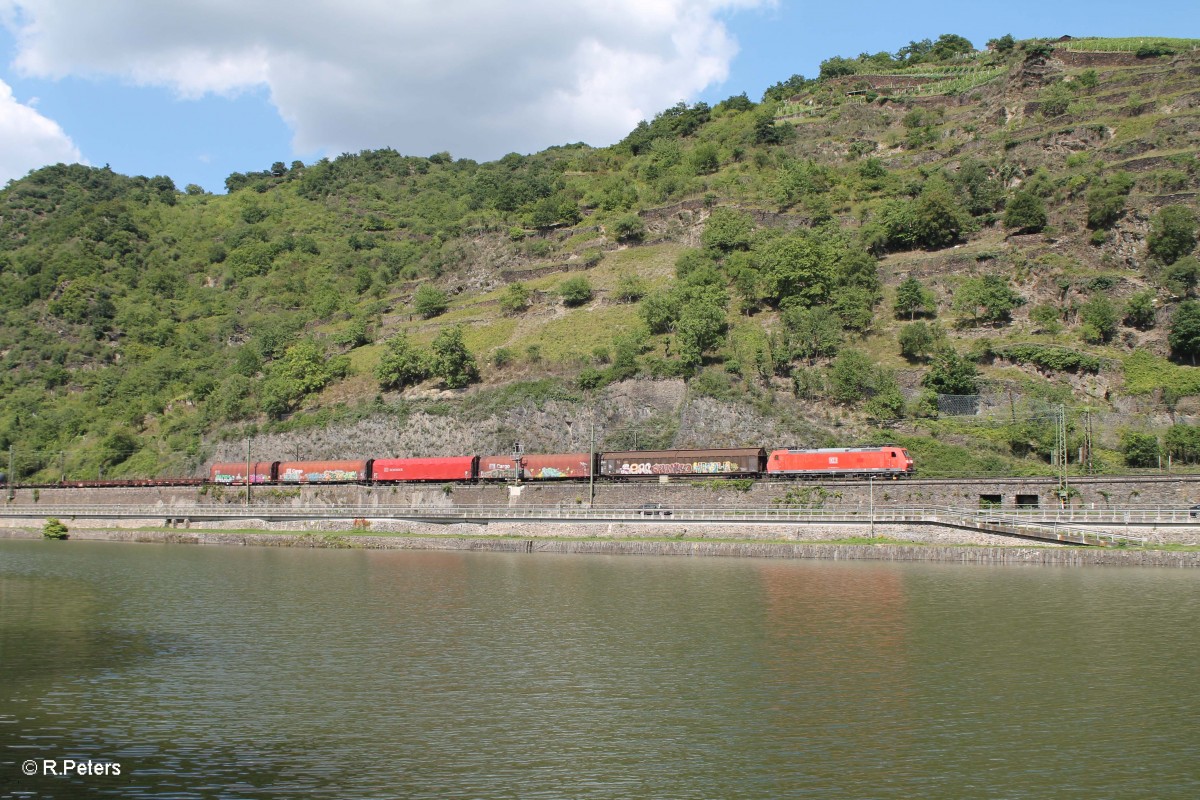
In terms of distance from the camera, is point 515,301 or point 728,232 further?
point 515,301

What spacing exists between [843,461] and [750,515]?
33.4 feet

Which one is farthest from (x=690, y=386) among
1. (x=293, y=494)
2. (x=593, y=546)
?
(x=293, y=494)

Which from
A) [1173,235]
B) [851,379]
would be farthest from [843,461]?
[1173,235]

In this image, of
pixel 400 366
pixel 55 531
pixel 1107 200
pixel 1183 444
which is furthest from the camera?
pixel 400 366

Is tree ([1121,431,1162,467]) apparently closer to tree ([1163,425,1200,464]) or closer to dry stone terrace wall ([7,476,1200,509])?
tree ([1163,425,1200,464])

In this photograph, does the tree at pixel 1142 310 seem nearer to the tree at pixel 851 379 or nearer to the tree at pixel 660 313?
the tree at pixel 851 379

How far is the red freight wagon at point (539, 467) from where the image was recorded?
70.3m

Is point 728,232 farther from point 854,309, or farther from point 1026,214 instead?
point 1026,214

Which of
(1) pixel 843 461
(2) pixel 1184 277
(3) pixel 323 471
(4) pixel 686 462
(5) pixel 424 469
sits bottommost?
(3) pixel 323 471

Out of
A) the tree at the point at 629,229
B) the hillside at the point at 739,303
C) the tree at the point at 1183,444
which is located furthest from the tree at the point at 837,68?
the tree at the point at 1183,444

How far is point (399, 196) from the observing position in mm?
193000

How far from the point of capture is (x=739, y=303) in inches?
3706

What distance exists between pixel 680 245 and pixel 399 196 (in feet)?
319

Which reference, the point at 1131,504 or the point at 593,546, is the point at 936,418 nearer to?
the point at 1131,504
